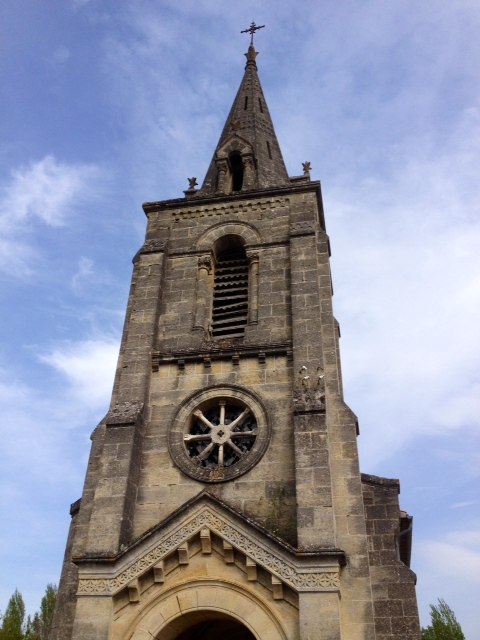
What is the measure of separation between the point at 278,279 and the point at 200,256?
240cm

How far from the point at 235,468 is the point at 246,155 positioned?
37.1 feet

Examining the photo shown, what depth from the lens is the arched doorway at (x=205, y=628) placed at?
1153cm

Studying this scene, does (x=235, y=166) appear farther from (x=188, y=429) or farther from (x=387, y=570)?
(x=387, y=570)

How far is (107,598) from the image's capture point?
11.4 m

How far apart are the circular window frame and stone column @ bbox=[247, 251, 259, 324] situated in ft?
7.18

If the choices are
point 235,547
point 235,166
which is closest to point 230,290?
point 235,166

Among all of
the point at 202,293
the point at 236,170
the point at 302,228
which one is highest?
the point at 236,170

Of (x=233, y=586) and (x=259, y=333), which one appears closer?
(x=233, y=586)

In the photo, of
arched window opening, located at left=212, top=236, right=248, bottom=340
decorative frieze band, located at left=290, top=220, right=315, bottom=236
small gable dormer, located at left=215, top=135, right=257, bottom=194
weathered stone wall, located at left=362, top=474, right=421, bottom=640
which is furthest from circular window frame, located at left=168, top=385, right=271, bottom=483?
small gable dormer, located at left=215, top=135, right=257, bottom=194

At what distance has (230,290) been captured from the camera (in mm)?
16812

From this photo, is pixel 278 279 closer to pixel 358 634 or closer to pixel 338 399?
pixel 338 399

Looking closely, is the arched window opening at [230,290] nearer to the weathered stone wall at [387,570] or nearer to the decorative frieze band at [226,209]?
the decorative frieze band at [226,209]

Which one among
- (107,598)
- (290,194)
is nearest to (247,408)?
(107,598)

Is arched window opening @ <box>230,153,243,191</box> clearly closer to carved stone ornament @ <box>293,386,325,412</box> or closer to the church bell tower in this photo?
the church bell tower
